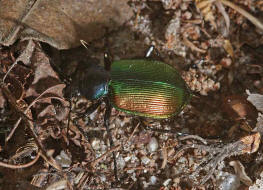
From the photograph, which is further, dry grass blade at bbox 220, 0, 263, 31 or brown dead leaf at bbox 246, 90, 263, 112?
dry grass blade at bbox 220, 0, 263, 31

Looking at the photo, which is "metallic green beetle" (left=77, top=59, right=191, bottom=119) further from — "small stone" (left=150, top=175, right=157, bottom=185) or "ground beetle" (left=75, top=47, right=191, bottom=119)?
"small stone" (left=150, top=175, right=157, bottom=185)

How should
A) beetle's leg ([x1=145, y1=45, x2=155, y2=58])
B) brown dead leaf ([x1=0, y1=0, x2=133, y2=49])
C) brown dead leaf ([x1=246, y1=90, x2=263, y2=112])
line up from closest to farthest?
brown dead leaf ([x1=0, y1=0, x2=133, y2=49])
brown dead leaf ([x1=246, y1=90, x2=263, y2=112])
beetle's leg ([x1=145, y1=45, x2=155, y2=58])

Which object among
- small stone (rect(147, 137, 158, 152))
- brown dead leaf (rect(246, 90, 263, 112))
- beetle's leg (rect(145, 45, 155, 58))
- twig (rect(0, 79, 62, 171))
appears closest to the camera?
twig (rect(0, 79, 62, 171))

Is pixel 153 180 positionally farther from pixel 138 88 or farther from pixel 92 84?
pixel 92 84

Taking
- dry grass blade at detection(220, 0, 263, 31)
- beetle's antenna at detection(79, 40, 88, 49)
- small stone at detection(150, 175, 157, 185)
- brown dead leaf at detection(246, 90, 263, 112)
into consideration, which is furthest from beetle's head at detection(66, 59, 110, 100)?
dry grass blade at detection(220, 0, 263, 31)

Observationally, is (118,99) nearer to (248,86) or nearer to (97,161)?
(97,161)

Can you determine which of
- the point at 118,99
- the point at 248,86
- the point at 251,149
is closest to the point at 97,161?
the point at 118,99

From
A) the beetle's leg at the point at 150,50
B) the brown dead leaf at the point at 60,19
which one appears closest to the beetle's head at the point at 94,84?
the brown dead leaf at the point at 60,19

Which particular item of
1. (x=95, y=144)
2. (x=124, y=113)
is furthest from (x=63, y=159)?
Answer: (x=124, y=113)
